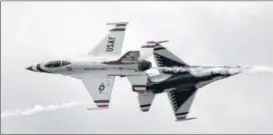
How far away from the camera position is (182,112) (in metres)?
63.5

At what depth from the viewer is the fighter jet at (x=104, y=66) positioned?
6241cm

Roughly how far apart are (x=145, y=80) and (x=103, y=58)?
3.14m

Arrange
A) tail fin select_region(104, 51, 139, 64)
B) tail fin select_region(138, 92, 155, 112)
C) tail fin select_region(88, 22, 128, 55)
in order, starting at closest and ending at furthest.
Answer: tail fin select_region(104, 51, 139, 64) < tail fin select_region(138, 92, 155, 112) < tail fin select_region(88, 22, 128, 55)

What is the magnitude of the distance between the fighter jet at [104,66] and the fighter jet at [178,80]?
118 centimetres

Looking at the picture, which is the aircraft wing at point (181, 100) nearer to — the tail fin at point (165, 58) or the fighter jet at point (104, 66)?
the tail fin at point (165, 58)

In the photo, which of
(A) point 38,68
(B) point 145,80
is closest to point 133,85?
(B) point 145,80

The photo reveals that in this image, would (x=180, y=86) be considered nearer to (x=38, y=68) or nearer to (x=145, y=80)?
(x=145, y=80)

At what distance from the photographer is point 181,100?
63.4 m

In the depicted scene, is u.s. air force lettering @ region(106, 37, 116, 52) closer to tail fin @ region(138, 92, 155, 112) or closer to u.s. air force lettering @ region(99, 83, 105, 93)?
u.s. air force lettering @ region(99, 83, 105, 93)

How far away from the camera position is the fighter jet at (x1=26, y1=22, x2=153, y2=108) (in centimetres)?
6241

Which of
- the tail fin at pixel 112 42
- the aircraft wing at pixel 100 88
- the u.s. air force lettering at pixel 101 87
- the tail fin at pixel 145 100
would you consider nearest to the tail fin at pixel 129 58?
the aircraft wing at pixel 100 88

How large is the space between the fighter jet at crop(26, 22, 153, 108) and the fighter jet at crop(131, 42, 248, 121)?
46.6 inches

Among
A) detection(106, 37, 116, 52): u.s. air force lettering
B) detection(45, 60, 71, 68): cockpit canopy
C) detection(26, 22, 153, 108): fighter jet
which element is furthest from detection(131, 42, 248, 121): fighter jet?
detection(45, 60, 71, 68): cockpit canopy

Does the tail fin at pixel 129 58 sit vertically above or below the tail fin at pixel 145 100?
above
